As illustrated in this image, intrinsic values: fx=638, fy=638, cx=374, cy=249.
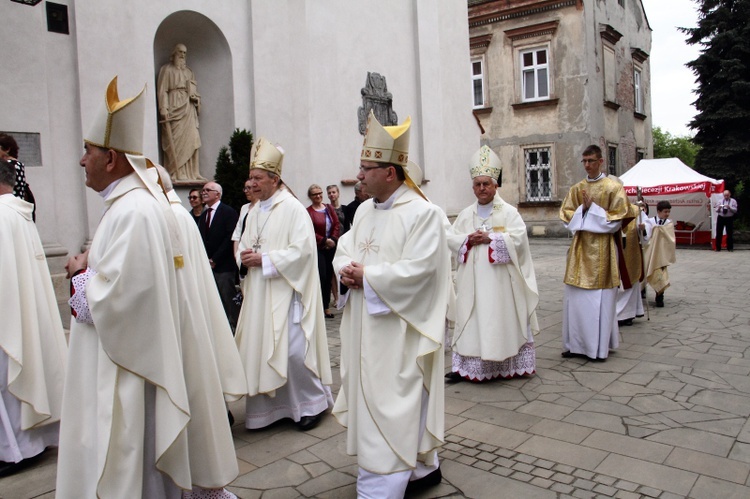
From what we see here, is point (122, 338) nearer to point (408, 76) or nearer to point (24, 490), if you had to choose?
point (24, 490)

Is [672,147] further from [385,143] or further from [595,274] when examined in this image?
[385,143]

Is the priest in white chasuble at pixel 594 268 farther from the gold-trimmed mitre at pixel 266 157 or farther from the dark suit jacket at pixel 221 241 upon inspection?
the dark suit jacket at pixel 221 241

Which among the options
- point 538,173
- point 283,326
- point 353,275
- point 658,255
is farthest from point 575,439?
point 538,173

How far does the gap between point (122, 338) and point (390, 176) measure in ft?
5.64

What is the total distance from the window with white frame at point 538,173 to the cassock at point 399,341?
2167cm

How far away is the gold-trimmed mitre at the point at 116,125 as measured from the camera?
9.82 ft

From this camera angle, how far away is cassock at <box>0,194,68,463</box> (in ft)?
14.1

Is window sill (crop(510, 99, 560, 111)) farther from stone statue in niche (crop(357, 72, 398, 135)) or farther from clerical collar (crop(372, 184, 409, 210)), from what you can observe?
clerical collar (crop(372, 184, 409, 210))

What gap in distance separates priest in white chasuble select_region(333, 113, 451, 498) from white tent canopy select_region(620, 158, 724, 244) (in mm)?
15190

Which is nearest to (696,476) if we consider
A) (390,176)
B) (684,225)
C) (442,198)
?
(390,176)

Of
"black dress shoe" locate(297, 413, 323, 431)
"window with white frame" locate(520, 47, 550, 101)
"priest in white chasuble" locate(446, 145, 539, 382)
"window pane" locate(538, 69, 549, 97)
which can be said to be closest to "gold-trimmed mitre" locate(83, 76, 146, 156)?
"black dress shoe" locate(297, 413, 323, 431)

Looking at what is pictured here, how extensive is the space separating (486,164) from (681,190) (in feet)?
45.7

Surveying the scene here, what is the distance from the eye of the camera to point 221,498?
336cm

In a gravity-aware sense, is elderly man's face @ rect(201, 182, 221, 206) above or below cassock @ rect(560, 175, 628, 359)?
above
